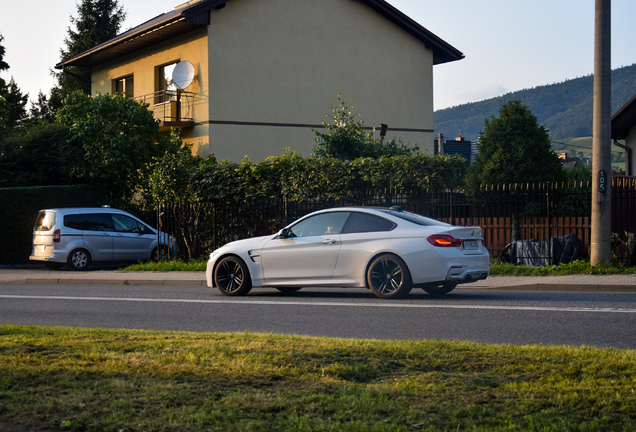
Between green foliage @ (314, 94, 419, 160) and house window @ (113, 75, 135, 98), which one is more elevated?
house window @ (113, 75, 135, 98)

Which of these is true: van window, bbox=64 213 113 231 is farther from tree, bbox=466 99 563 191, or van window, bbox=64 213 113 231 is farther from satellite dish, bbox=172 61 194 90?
tree, bbox=466 99 563 191

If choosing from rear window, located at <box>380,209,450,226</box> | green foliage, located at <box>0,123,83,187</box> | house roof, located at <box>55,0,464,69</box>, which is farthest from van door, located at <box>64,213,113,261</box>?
rear window, located at <box>380,209,450,226</box>

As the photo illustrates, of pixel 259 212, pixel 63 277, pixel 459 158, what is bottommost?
pixel 63 277

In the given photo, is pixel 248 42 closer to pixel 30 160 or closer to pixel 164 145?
pixel 164 145

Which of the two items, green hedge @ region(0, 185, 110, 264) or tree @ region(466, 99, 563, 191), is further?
tree @ region(466, 99, 563, 191)

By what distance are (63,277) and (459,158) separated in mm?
10448

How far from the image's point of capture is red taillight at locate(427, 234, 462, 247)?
1153 cm

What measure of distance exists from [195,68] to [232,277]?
17919mm

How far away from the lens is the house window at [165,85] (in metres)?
30.6

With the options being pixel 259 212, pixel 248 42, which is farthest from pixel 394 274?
pixel 248 42

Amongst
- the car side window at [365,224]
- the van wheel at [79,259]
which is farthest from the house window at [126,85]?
the car side window at [365,224]

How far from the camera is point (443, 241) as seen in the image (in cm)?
1154

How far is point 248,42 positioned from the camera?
98.8 feet

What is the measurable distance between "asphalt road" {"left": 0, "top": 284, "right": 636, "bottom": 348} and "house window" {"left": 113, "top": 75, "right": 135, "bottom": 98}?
2117 centimetres
